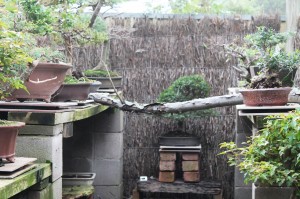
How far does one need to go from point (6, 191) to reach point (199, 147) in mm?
3832

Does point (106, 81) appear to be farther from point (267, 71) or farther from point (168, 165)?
point (267, 71)

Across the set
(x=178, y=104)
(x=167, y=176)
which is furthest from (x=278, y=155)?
(x=167, y=176)

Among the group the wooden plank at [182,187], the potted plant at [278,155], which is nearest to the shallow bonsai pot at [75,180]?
the wooden plank at [182,187]

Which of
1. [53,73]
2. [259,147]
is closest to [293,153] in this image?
[259,147]

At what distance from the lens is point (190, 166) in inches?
252

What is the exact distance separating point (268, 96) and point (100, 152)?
109 inches

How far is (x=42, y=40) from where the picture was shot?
6.65m

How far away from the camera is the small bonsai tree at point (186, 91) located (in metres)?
6.36

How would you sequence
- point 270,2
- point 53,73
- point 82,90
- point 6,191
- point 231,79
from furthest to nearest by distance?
point 270,2 < point 231,79 < point 82,90 < point 53,73 < point 6,191

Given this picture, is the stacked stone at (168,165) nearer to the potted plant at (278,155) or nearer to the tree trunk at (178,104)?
the tree trunk at (178,104)

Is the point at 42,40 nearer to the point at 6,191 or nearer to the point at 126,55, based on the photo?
the point at 126,55

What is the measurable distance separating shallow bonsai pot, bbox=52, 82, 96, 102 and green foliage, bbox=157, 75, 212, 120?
1.66m

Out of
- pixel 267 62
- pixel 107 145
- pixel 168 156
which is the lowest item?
pixel 168 156

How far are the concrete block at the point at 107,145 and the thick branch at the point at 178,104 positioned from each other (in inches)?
58.6
